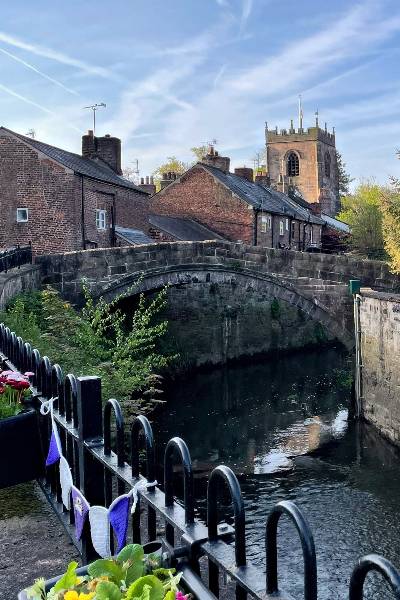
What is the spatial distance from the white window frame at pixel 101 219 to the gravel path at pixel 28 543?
19.5m

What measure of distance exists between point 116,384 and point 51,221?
1359 cm

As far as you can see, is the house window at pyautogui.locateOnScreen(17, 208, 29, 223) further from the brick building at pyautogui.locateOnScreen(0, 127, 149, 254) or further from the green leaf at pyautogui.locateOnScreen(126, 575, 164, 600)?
the green leaf at pyautogui.locateOnScreen(126, 575, 164, 600)

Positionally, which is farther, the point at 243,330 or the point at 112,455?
the point at 243,330

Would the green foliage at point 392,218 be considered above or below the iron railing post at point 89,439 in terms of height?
above

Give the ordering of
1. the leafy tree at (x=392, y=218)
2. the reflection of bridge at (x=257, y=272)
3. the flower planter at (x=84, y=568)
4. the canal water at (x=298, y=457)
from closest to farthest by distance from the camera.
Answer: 1. the flower planter at (x=84, y=568)
2. the canal water at (x=298, y=457)
3. the reflection of bridge at (x=257, y=272)
4. the leafy tree at (x=392, y=218)

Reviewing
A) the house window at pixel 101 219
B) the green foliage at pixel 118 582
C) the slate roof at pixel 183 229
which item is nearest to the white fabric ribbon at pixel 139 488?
the green foliage at pixel 118 582

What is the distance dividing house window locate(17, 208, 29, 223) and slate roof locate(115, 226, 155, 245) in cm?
382

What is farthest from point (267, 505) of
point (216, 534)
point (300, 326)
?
point (300, 326)

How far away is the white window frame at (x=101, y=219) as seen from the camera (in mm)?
22864

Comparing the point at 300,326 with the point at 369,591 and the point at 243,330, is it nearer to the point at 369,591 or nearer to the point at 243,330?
the point at 243,330

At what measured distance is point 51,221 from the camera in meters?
21.1

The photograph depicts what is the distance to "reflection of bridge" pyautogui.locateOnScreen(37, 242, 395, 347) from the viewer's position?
17203mm

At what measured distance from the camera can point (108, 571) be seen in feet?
6.34

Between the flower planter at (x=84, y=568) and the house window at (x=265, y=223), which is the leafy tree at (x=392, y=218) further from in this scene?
the flower planter at (x=84, y=568)
